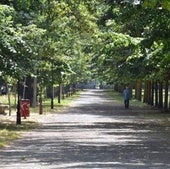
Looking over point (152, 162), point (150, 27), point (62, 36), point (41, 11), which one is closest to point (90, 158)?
point (152, 162)

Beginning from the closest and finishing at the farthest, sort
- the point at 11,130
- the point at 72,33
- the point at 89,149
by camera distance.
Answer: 1. the point at 89,149
2. the point at 11,130
3. the point at 72,33

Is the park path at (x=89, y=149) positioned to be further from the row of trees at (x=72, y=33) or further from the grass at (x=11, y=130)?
the row of trees at (x=72, y=33)

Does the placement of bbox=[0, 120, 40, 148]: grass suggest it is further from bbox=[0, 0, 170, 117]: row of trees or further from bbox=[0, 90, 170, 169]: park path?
bbox=[0, 0, 170, 117]: row of trees

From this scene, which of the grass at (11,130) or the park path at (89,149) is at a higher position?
the grass at (11,130)

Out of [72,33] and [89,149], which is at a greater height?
[72,33]

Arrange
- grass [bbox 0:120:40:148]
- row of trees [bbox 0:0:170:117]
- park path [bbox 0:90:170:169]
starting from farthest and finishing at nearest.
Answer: row of trees [bbox 0:0:170:117] → grass [bbox 0:120:40:148] → park path [bbox 0:90:170:169]

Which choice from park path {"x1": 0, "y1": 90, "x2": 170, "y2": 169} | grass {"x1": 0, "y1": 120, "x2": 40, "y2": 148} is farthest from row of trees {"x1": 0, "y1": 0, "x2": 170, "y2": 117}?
park path {"x1": 0, "y1": 90, "x2": 170, "y2": 169}

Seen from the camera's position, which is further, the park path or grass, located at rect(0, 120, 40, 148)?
grass, located at rect(0, 120, 40, 148)

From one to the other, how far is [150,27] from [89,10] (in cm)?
1209

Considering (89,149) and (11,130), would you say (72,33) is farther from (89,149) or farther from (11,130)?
(89,149)

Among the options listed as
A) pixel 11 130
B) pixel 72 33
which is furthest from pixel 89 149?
pixel 72 33

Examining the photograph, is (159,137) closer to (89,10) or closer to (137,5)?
(137,5)

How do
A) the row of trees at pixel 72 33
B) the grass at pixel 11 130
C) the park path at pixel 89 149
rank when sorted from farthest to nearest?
the row of trees at pixel 72 33 < the grass at pixel 11 130 < the park path at pixel 89 149

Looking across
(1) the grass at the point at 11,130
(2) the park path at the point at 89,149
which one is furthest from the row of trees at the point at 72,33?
(2) the park path at the point at 89,149
